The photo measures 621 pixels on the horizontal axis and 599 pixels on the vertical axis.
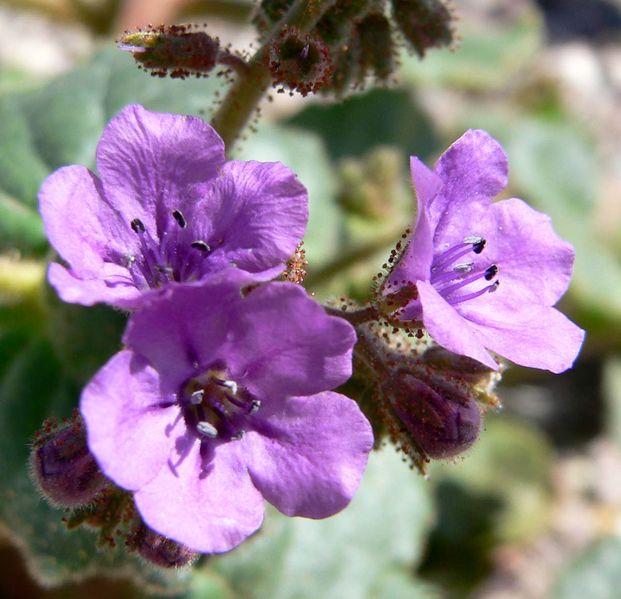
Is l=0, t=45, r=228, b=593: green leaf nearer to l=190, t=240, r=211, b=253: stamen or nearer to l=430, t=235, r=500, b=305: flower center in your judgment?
l=190, t=240, r=211, b=253: stamen

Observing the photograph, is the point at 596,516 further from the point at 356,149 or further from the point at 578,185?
Answer: the point at 356,149

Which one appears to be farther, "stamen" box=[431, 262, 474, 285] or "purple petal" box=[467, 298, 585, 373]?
"stamen" box=[431, 262, 474, 285]

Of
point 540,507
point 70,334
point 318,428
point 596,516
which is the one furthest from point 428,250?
point 596,516

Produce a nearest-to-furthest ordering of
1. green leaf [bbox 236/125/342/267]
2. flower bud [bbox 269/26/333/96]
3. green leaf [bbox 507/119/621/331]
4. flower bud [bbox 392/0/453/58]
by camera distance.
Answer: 1. flower bud [bbox 269/26/333/96]
2. flower bud [bbox 392/0/453/58]
3. green leaf [bbox 236/125/342/267]
4. green leaf [bbox 507/119/621/331]

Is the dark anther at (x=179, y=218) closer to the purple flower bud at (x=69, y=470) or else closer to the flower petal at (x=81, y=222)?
the flower petal at (x=81, y=222)

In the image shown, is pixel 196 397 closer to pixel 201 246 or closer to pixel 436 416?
pixel 201 246

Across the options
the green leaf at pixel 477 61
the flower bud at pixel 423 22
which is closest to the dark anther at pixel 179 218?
the flower bud at pixel 423 22

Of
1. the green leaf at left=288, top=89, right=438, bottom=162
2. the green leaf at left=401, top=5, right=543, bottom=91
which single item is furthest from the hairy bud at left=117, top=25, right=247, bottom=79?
the green leaf at left=288, top=89, right=438, bottom=162
